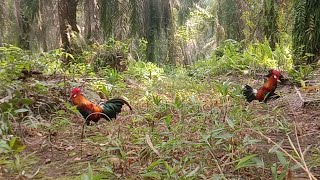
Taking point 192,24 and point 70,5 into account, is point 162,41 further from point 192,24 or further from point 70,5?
point 192,24

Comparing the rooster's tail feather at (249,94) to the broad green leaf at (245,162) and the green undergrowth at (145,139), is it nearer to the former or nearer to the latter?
the green undergrowth at (145,139)

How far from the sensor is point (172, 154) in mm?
1997

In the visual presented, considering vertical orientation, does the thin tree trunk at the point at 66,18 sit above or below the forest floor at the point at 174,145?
above

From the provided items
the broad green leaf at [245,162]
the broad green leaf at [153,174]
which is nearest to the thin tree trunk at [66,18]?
the broad green leaf at [153,174]

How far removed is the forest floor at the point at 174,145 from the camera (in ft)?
5.59

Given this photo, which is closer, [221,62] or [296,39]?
[296,39]

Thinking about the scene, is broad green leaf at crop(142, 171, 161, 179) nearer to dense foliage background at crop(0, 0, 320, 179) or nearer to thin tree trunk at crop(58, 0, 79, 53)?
dense foliage background at crop(0, 0, 320, 179)

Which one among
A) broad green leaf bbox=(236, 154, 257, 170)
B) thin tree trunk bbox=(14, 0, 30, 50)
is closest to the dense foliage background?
broad green leaf bbox=(236, 154, 257, 170)

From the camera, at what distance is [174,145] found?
6.61 feet

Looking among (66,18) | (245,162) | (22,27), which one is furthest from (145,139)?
(22,27)

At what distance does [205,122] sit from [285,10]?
506 cm

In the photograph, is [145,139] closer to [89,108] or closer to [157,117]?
[89,108]

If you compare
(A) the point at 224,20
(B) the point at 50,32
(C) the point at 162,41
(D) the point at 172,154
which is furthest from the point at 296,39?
(B) the point at 50,32

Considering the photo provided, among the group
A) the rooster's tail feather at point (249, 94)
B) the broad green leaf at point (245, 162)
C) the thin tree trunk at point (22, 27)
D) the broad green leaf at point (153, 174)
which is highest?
the thin tree trunk at point (22, 27)
